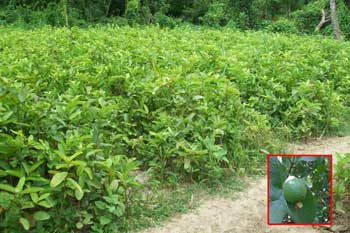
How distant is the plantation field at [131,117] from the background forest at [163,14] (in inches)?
249

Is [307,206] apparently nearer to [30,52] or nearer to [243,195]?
[243,195]

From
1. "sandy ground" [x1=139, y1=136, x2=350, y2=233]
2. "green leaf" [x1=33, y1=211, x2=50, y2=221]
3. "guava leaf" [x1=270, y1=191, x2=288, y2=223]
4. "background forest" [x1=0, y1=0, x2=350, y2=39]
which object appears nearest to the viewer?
"guava leaf" [x1=270, y1=191, x2=288, y2=223]

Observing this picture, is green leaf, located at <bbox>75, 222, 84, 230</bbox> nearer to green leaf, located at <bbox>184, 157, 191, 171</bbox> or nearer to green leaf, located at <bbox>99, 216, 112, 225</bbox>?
green leaf, located at <bbox>99, 216, 112, 225</bbox>

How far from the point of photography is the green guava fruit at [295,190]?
235 centimetres

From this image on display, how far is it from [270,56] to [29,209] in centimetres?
440

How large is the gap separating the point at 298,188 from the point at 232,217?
115 cm

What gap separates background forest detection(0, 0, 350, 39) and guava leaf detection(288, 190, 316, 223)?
10.8 metres

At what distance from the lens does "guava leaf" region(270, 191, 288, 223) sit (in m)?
2.46

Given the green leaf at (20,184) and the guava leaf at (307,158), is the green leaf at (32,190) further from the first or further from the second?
the guava leaf at (307,158)

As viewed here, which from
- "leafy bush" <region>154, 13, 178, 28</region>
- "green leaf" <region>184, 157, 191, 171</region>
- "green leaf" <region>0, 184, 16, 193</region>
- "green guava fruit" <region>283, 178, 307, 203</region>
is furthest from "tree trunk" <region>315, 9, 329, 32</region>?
"green leaf" <region>0, 184, 16, 193</region>

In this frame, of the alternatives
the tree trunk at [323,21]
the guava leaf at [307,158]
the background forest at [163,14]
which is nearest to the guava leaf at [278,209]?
the guava leaf at [307,158]

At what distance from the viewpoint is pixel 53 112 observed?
134 inches

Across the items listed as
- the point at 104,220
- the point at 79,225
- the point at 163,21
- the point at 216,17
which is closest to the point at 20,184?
the point at 79,225

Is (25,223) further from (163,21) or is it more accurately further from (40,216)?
(163,21)
